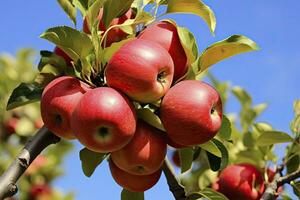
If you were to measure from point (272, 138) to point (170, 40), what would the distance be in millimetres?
910

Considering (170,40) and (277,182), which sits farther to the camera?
(277,182)

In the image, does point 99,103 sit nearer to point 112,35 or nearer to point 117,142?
point 117,142

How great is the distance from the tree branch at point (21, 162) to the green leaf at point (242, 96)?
1568 mm

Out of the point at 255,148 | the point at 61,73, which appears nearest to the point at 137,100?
the point at 61,73

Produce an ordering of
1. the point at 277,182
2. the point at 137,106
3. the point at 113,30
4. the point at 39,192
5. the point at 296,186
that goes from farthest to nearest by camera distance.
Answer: the point at 39,192 < the point at 296,186 < the point at 277,182 < the point at 113,30 < the point at 137,106

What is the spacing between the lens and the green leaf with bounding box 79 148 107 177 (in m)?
1.47

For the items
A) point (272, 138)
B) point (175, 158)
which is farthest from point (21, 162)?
point (175, 158)

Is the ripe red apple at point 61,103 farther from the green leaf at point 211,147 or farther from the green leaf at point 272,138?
the green leaf at point 272,138

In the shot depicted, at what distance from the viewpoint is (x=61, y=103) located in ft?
4.21

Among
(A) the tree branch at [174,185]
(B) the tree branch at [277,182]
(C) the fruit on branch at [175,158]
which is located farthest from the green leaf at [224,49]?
(C) the fruit on branch at [175,158]

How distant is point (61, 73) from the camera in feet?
4.92

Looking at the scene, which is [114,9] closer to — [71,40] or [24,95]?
[71,40]

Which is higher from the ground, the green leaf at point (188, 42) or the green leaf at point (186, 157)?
the green leaf at point (188, 42)

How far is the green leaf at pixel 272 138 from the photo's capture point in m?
2.09
